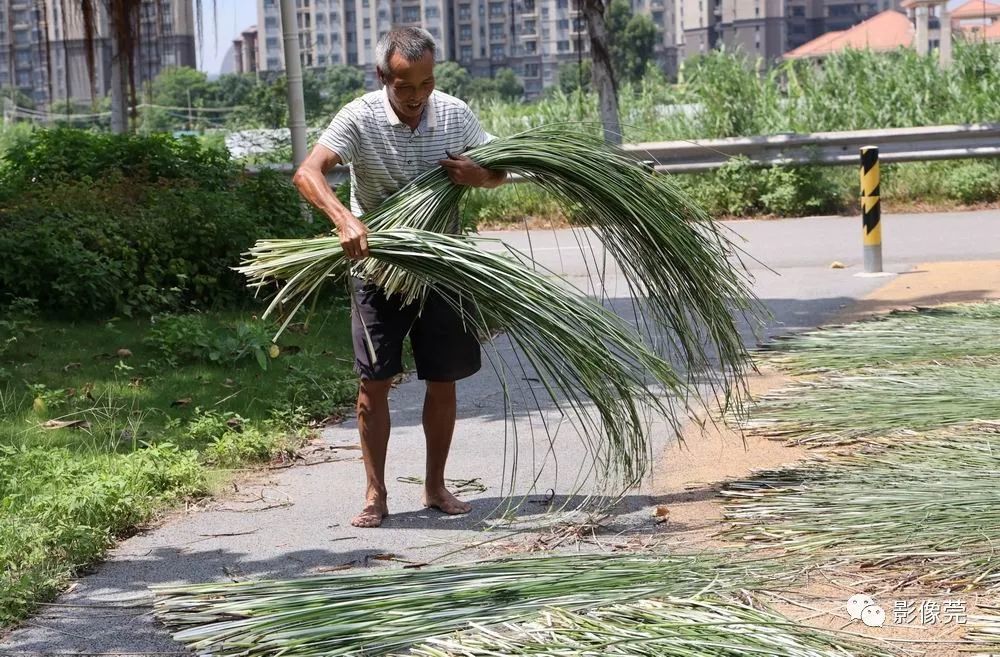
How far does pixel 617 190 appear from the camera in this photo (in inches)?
193

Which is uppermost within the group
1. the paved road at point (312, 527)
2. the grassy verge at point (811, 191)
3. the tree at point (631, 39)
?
the tree at point (631, 39)

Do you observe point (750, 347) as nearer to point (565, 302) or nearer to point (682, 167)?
point (565, 302)

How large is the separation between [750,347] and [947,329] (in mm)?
1193

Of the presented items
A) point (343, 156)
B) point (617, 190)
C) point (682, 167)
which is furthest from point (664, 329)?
point (682, 167)

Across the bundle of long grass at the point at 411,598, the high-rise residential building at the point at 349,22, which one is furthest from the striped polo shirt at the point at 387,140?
the high-rise residential building at the point at 349,22

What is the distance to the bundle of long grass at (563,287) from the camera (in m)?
4.58

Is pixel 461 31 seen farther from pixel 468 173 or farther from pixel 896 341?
pixel 468 173

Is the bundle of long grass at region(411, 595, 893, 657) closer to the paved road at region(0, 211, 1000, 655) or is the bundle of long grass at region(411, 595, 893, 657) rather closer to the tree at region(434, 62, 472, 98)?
the paved road at region(0, 211, 1000, 655)

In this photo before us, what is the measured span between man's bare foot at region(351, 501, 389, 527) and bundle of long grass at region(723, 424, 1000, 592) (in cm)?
129

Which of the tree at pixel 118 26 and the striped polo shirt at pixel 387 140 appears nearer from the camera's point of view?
the striped polo shirt at pixel 387 140

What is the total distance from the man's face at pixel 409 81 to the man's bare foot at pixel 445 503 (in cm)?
148

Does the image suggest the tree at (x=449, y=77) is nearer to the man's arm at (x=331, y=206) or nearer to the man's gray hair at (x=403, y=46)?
the man's gray hair at (x=403, y=46)

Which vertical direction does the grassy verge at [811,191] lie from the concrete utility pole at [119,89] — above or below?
below

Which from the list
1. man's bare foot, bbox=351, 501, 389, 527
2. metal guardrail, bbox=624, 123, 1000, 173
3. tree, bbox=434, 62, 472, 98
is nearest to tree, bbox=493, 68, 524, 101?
tree, bbox=434, 62, 472, 98
